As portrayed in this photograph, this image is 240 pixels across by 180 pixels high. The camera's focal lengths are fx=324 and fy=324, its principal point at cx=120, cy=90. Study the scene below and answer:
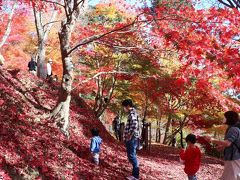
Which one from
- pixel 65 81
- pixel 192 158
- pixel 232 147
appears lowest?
pixel 192 158

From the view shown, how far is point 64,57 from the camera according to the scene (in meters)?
9.18

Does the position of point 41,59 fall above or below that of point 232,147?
above

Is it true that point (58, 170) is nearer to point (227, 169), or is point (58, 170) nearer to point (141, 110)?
point (227, 169)

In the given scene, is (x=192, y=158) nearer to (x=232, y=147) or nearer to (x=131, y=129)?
(x=131, y=129)

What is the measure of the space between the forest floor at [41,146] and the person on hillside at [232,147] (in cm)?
317

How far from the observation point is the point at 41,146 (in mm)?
7641

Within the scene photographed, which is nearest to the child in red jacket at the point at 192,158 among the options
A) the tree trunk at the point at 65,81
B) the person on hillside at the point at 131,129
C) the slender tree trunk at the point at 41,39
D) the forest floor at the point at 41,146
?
the person on hillside at the point at 131,129

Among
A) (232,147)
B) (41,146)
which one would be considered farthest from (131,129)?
(232,147)

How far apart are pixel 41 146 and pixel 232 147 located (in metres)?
4.34

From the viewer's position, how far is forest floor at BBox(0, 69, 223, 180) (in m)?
6.59

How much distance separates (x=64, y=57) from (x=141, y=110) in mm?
17426

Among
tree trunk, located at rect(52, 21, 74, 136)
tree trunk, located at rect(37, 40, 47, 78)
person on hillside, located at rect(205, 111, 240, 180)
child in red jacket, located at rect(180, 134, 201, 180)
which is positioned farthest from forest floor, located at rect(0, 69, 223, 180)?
person on hillside, located at rect(205, 111, 240, 180)

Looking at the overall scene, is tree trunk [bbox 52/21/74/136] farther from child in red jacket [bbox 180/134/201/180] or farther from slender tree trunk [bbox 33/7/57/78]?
slender tree trunk [bbox 33/7/57/78]

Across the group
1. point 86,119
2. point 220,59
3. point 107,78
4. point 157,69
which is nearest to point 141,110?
point 107,78
